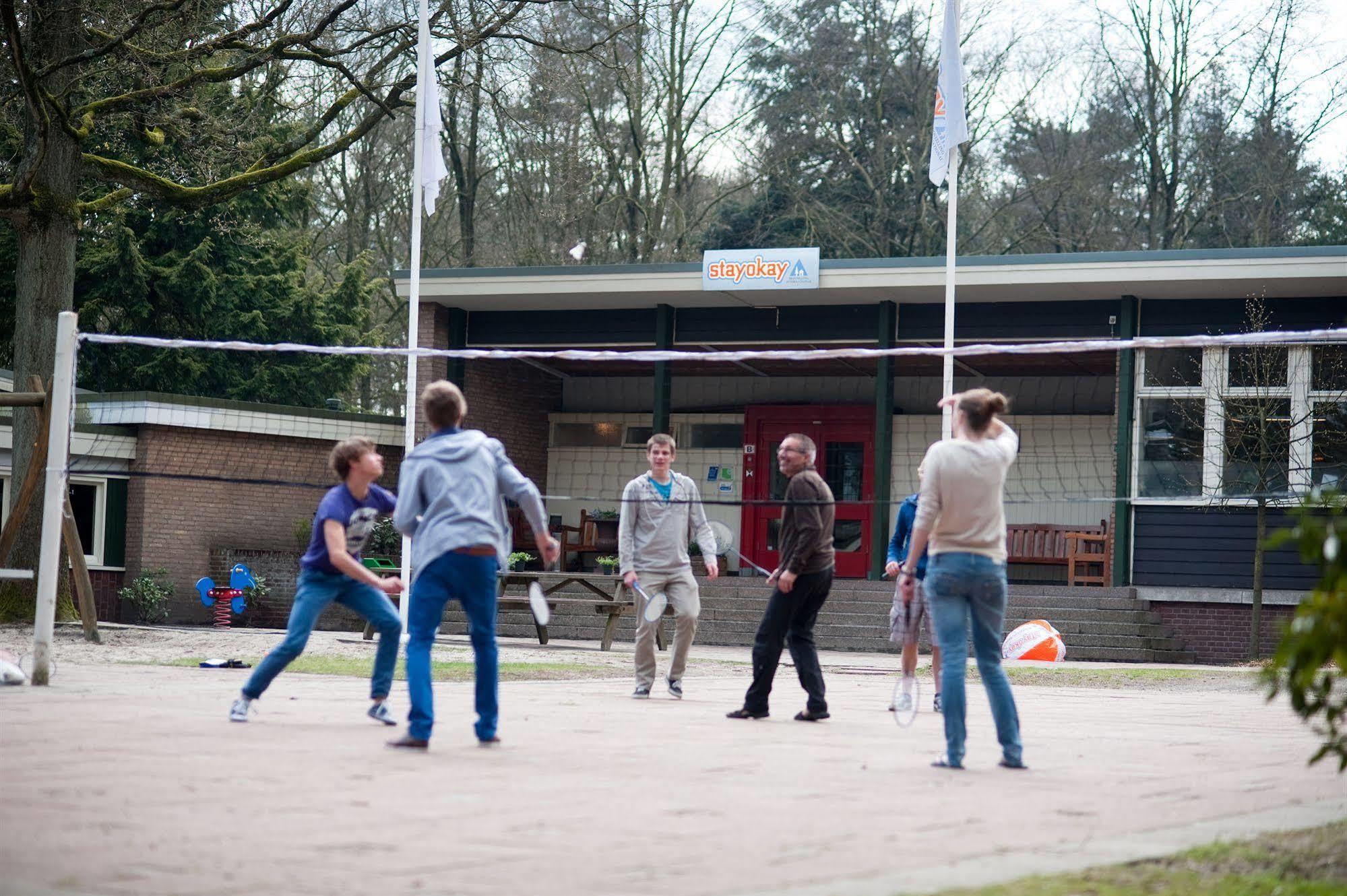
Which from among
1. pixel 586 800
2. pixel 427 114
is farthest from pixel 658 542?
pixel 427 114

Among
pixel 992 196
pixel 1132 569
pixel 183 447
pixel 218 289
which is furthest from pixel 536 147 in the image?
pixel 1132 569

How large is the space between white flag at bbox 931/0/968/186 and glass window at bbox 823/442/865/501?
837 cm

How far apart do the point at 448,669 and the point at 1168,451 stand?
1227 centimetres

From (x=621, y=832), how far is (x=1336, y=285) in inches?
724

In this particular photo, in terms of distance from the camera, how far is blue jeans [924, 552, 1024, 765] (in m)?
7.28

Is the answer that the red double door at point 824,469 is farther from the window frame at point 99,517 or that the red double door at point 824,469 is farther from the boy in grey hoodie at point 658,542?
the boy in grey hoodie at point 658,542

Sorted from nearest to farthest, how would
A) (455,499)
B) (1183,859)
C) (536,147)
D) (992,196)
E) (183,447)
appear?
1. (1183,859)
2. (455,499)
3. (183,447)
4. (536,147)
5. (992,196)

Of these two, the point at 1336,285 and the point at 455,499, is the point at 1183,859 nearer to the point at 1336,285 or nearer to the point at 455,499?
the point at 455,499

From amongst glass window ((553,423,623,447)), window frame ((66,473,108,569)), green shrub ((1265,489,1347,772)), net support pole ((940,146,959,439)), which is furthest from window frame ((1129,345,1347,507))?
green shrub ((1265,489,1347,772))

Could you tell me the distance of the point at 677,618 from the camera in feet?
36.4

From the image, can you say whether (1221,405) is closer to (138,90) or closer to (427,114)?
(427,114)

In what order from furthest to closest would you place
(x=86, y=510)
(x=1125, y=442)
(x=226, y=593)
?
(x=86, y=510)
(x=226, y=593)
(x=1125, y=442)

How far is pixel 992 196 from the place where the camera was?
3559 cm

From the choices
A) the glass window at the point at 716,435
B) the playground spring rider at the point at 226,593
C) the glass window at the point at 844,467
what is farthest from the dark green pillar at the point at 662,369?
the playground spring rider at the point at 226,593
